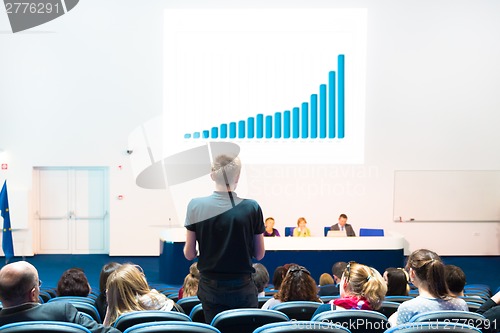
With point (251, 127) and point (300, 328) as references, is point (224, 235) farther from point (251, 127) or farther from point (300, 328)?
point (251, 127)

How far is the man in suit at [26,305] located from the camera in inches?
99.0

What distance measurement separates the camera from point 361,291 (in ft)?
10.8

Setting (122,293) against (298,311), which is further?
(298,311)

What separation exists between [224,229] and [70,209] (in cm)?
811

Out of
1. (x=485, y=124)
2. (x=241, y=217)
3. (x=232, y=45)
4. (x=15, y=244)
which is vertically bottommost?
(x=15, y=244)

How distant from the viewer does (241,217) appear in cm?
291

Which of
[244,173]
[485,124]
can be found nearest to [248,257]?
[244,173]

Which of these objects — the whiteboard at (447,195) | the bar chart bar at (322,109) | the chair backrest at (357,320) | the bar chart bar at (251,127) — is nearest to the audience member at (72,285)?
the chair backrest at (357,320)

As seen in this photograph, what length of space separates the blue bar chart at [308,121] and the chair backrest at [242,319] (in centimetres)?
732

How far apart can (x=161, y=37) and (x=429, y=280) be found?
786cm

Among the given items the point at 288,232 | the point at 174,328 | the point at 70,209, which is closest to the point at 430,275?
the point at 174,328

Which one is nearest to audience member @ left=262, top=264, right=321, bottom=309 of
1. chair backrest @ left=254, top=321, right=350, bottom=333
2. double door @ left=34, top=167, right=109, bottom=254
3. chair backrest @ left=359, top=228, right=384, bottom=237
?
chair backrest @ left=254, top=321, right=350, bottom=333

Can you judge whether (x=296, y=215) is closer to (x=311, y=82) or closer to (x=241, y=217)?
(x=311, y=82)

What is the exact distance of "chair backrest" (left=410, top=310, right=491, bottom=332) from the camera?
9.20 ft
